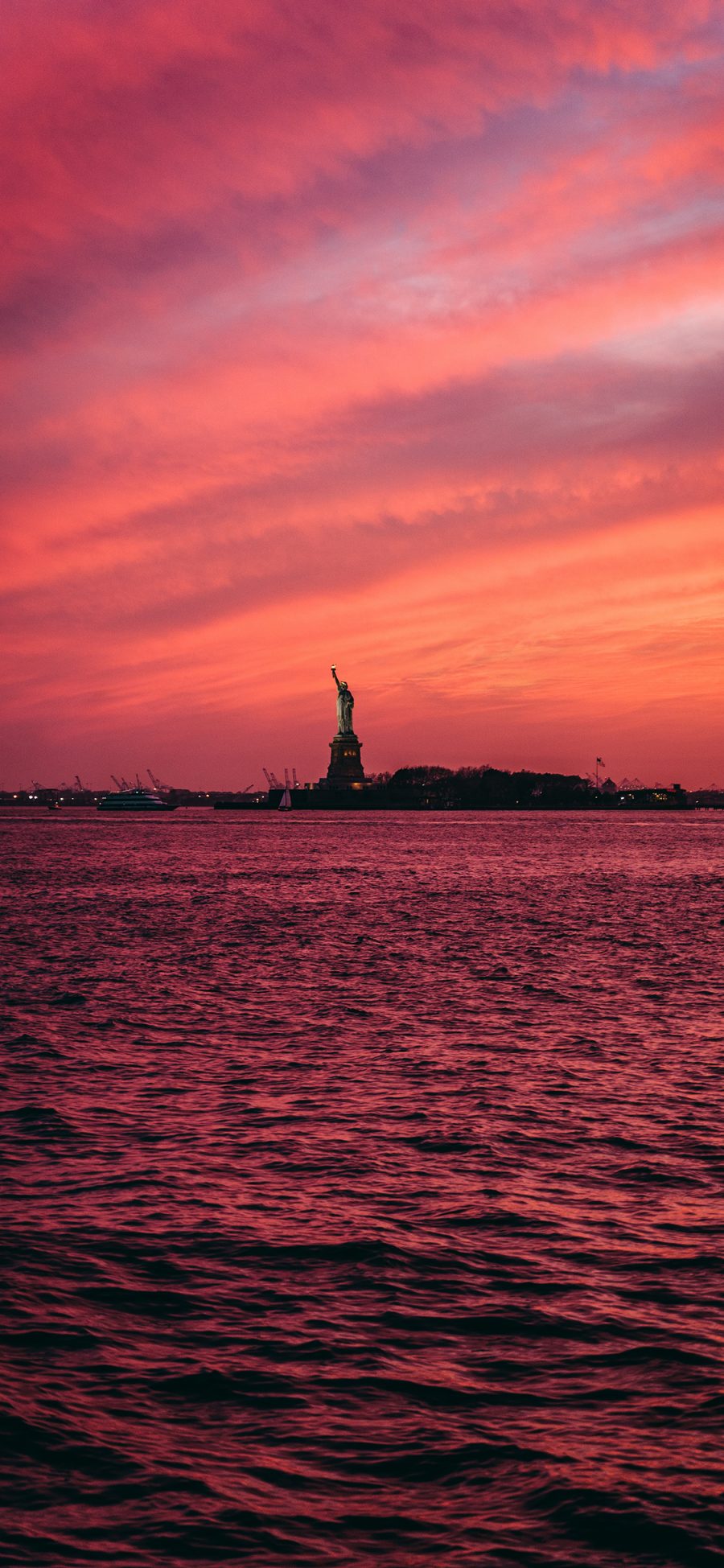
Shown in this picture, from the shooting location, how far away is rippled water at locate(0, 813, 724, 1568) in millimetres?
10023

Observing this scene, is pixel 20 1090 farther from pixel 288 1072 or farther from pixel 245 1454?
pixel 245 1454

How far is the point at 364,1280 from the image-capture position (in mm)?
14875

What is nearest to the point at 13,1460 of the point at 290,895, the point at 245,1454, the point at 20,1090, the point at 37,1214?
the point at 245,1454

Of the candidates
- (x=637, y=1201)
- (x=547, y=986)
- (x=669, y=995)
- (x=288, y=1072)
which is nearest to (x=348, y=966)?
(x=547, y=986)

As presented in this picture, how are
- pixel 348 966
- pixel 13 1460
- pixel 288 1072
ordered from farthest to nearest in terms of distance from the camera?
pixel 348 966 → pixel 288 1072 → pixel 13 1460

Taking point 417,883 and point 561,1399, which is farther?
point 417,883

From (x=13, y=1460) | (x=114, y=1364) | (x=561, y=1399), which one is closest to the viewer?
(x=13, y=1460)

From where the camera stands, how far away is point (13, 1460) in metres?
10.8

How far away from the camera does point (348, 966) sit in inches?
1855

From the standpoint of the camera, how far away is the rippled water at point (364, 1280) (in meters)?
10.0

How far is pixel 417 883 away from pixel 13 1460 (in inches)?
3638

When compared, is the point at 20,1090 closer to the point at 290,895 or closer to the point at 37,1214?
the point at 37,1214

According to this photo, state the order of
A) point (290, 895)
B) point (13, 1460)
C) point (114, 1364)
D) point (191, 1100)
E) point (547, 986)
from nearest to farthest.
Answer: point (13, 1460)
point (114, 1364)
point (191, 1100)
point (547, 986)
point (290, 895)

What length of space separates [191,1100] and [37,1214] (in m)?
6.75
